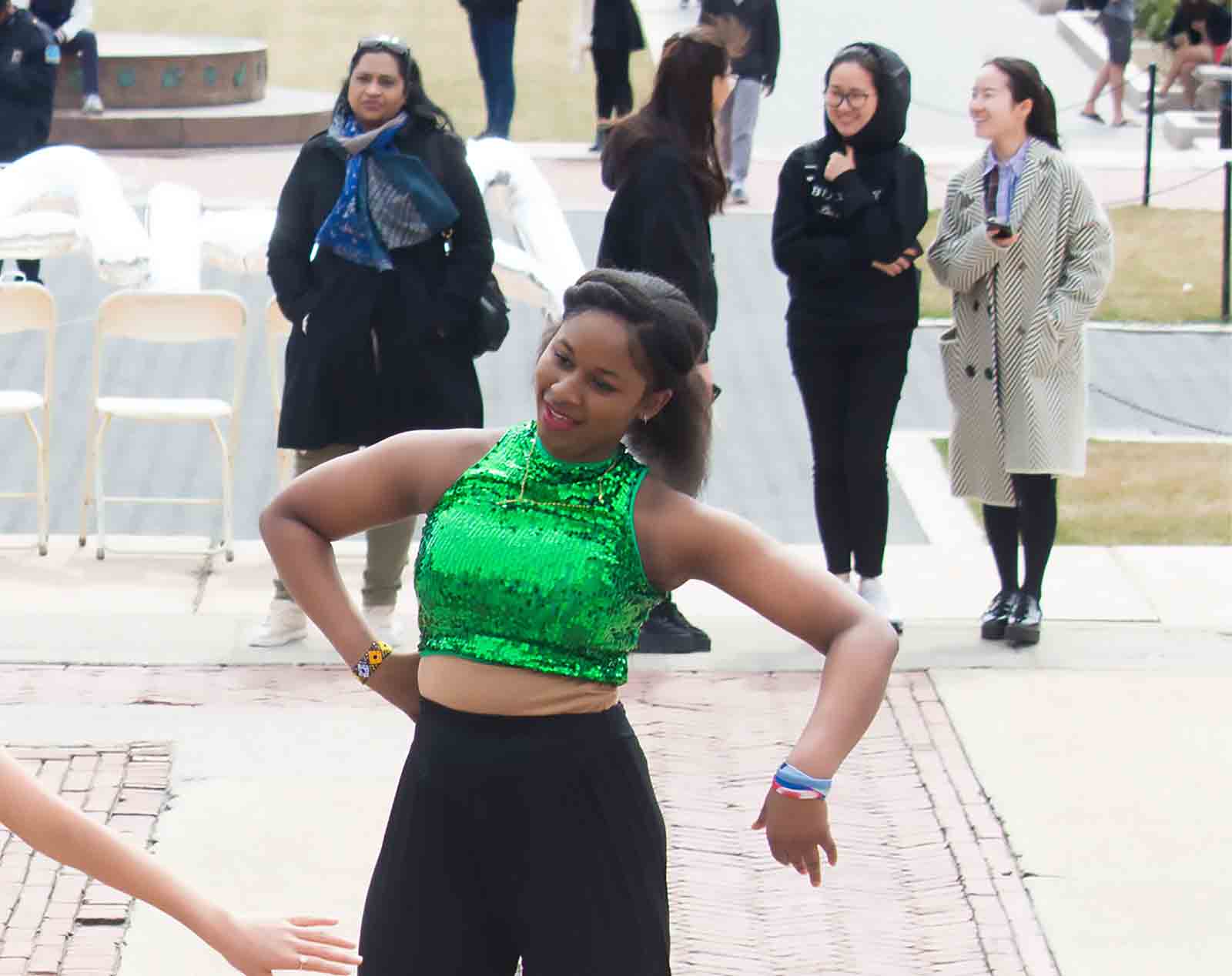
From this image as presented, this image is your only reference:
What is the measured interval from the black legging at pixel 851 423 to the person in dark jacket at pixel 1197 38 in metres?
15.7

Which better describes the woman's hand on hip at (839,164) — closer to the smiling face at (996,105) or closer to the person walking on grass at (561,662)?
the smiling face at (996,105)

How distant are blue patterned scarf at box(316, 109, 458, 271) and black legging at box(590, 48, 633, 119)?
33.9 ft

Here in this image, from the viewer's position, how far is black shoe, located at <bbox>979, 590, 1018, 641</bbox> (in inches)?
288

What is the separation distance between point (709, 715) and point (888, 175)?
180cm

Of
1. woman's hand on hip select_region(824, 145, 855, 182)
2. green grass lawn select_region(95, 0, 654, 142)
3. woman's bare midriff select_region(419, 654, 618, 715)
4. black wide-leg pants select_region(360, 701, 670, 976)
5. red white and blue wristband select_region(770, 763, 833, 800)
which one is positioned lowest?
green grass lawn select_region(95, 0, 654, 142)

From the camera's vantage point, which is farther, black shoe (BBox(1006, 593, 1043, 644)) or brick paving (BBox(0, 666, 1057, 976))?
black shoe (BBox(1006, 593, 1043, 644))

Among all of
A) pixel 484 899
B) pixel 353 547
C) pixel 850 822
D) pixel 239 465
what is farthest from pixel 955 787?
pixel 239 465

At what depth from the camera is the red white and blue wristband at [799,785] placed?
10.3 feet

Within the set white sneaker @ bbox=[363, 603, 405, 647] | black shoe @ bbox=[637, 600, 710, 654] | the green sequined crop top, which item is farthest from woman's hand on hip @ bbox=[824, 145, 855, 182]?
the green sequined crop top

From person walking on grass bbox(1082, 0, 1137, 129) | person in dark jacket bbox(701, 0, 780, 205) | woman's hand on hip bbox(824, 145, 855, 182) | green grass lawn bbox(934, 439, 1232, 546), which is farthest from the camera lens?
person walking on grass bbox(1082, 0, 1137, 129)

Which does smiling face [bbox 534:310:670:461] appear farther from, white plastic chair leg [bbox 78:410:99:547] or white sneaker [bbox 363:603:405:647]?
white plastic chair leg [bbox 78:410:99:547]

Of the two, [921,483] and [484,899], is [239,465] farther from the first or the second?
[484,899]

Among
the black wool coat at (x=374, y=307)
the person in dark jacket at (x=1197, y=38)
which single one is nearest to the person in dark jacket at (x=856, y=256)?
the black wool coat at (x=374, y=307)

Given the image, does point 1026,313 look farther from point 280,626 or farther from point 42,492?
point 42,492
